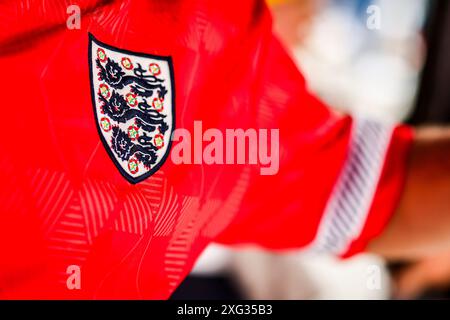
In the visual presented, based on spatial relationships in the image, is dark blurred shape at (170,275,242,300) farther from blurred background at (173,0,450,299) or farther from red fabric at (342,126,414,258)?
red fabric at (342,126,414,258)

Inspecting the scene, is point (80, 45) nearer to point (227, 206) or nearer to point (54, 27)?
point (54, 27)

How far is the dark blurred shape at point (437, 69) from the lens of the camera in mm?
1508

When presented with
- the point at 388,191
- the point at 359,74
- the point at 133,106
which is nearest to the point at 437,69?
the point at 359,74

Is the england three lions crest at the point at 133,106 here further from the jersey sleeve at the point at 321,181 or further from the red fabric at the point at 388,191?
the red fabric at the point at 388,191

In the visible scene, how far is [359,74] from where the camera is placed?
1884 mm

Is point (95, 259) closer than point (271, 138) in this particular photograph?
Yes

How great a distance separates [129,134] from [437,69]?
1375 millimetres

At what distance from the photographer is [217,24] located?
443 mm

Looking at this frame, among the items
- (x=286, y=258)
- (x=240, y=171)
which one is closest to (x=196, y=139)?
(x=240, y=171)

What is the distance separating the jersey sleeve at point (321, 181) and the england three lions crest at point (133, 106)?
148 mm

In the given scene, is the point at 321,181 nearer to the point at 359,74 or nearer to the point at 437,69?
the point at 437,69

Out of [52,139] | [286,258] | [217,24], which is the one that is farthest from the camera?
[286,258]

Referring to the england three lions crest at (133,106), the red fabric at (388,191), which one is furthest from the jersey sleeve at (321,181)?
the england three lions crest at (133,106)
